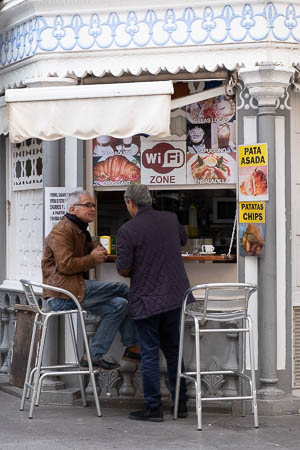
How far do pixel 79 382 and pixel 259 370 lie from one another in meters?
1.57

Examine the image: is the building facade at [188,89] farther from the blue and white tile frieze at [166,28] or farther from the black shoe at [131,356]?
the black shoe at [131,356]

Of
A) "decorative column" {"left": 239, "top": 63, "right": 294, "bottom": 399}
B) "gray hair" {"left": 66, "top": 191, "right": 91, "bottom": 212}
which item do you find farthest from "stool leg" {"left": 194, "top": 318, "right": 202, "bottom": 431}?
"gray hair" {"left": 66, "top": 191, "right": 91, "bottom": 212}

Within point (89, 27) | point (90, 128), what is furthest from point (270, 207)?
point (89, 27)

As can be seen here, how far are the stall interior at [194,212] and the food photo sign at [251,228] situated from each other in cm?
27

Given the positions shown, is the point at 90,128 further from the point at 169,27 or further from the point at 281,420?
the point at 281,420

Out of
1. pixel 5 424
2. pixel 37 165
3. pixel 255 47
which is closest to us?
pixel 5 424

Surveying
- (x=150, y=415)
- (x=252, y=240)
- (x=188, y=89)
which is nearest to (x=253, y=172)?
(x=252, y=240)

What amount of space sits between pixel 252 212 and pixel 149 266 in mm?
1116

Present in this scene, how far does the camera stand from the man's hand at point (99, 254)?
761 cm

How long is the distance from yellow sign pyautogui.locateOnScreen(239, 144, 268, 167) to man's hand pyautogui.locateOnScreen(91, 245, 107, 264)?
54.9 inches

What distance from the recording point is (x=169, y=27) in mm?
7973

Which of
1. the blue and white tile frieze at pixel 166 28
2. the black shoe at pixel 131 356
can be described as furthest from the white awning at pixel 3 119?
the black shoe at pixel 131 356

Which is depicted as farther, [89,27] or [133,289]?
[89,27]

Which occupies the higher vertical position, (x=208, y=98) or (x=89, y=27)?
(x=89, y=27)
